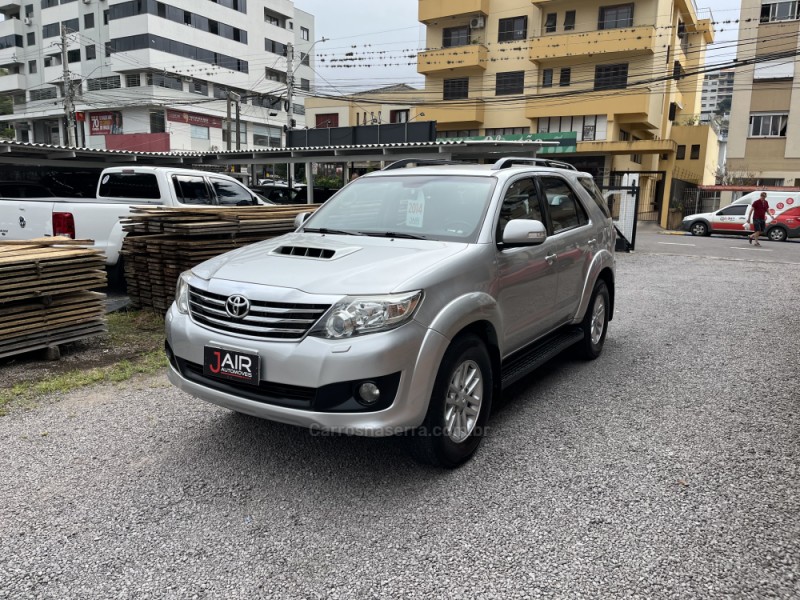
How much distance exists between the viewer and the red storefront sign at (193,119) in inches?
2030

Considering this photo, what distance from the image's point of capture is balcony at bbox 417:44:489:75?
39312mm

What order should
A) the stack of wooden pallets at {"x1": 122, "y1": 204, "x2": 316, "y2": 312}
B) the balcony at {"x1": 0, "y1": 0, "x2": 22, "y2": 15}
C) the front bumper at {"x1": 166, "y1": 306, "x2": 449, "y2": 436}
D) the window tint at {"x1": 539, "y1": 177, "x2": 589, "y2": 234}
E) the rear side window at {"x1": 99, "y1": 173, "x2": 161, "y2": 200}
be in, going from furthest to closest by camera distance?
1. the balcony at {"x1": 0, "y1": 0, "x2": 22, "y2": 15}
2. the rear side window at {"x1": 99, "y1": 173, "x2": 161, "y2": 200}
3. the stack of wooden pallets at {"x1": 122, "y1": 204, "x2": 316, "y2": 312}
4. the window tint at {"x1": 539, "y1": 177, "x2": 589, "y2": 234}
5. the front bumper at {"x1": 166, "y1": 306, "x2": 449, "y2": 436}

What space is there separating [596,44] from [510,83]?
19.6 ft

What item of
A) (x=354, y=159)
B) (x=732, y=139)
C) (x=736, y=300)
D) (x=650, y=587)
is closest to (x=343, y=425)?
(x=650, y=587)

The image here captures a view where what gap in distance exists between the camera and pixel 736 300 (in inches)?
377

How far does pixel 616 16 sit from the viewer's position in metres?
36.3

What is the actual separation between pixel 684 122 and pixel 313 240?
162ft

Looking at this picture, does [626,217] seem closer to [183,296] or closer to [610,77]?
[183,296]

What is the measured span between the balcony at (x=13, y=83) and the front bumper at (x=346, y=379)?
7392 cm

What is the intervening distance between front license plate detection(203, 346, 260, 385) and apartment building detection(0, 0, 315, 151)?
40243 millimetres

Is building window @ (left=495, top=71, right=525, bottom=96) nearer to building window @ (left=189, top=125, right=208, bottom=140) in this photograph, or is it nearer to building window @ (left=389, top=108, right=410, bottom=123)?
building window @ (left=389, top=108, right=410, bottom=123)

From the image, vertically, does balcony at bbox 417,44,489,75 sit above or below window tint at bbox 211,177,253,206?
above

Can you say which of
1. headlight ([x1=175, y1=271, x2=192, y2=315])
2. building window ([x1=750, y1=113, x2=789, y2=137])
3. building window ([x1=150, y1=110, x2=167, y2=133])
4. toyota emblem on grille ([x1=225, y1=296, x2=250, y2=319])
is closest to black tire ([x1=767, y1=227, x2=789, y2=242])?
building window ([x1=750, y1=113, x2=789, y2=137])

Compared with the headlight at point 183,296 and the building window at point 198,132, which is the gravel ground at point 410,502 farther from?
the building window at point 198,132
